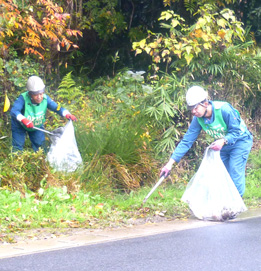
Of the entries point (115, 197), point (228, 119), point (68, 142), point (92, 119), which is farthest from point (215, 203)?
point (92, 119)

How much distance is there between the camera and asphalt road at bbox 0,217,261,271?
17.2 ft

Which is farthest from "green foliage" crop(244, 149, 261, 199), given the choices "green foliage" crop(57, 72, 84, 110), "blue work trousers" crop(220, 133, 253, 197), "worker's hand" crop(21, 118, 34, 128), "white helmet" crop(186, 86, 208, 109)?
"worker's hand" crop(21, 118, 34, 128)

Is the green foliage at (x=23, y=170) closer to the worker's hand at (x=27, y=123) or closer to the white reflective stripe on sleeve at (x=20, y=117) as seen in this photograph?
the worker's hand at (x=27, y=123)

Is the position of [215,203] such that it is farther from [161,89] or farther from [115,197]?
[161,89]

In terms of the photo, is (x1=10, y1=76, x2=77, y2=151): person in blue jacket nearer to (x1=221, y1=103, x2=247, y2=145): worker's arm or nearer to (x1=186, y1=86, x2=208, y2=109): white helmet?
(x1=186, y1=86, x2=208, y2=109): white helmet

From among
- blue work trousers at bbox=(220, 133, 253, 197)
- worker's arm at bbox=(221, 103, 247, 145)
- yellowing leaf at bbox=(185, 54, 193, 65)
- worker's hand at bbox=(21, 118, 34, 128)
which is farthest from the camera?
yellowing leaf at bbox=(185, 54, 193, 65)

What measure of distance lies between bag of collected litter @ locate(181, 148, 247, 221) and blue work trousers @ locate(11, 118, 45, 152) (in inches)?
106

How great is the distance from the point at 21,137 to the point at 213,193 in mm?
3129

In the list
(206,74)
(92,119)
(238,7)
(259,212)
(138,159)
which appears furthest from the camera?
(238,7)

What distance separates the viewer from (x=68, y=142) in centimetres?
851

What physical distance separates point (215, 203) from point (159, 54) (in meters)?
4.19

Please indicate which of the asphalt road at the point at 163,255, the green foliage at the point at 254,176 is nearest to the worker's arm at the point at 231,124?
the asphalt road at the point at 163,255

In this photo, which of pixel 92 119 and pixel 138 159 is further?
pixel 92 119

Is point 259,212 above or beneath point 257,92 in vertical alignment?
beneath
